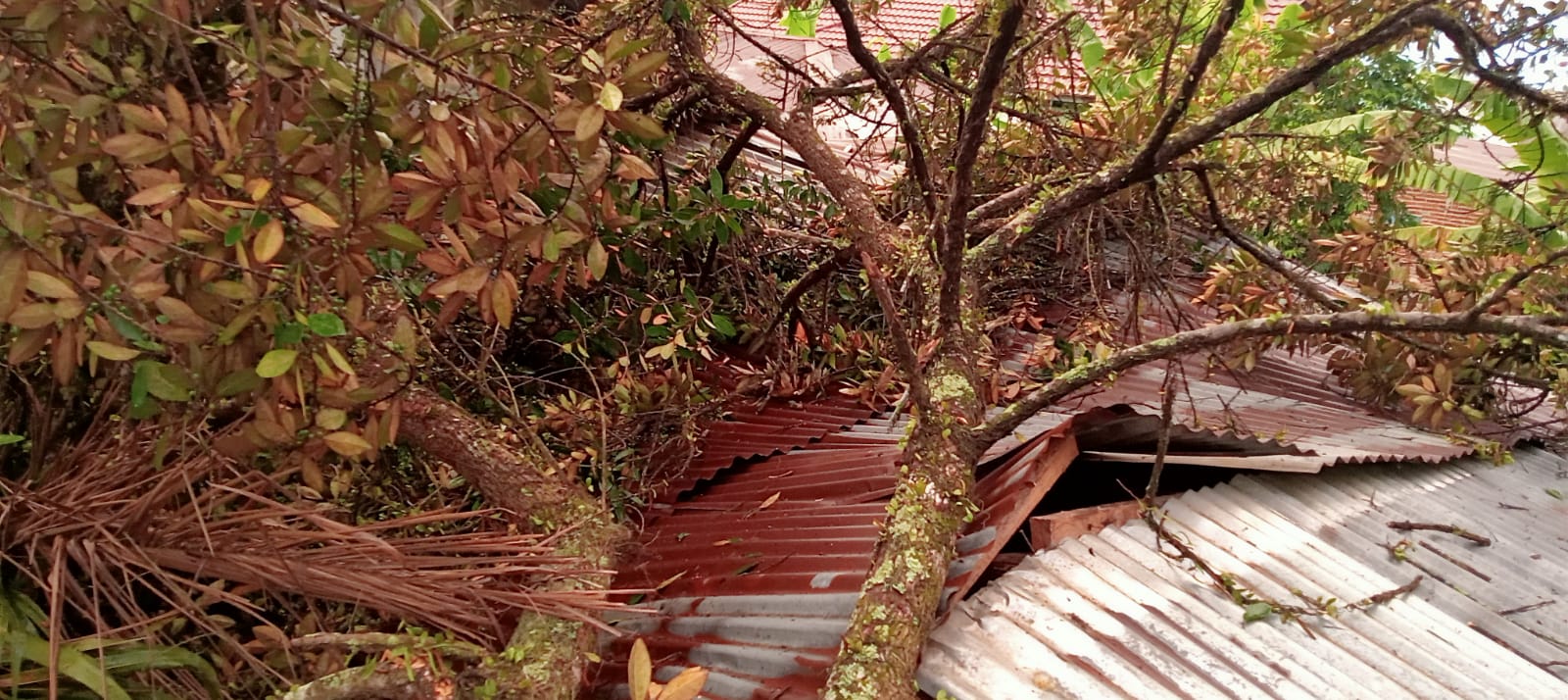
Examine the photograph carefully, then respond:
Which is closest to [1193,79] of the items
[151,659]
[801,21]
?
[151,659]

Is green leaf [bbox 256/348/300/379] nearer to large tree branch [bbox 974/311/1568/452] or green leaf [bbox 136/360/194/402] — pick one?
green leaf [bbox 136/360/194/402]

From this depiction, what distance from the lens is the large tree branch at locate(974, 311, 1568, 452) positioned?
64.7 inches

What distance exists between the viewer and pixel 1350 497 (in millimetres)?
2961

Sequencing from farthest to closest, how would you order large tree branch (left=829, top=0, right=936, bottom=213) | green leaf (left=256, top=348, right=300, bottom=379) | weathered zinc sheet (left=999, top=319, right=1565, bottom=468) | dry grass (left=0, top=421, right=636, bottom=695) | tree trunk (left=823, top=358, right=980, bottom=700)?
1. weathered zinc sheet (left=999, top=319, right=1565, bottom=468)
2. large tree branch (left=829, top=0, right=936, bottom=213)
3. dry grass (left=0, top=421, right=636, bottom=695)
4. tree trunk (left=823, top=358, right=980, bottom=700)
5. green leaf (left=256, top=348, right=300, bottom=379)

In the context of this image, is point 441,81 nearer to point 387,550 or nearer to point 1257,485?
point 387,550

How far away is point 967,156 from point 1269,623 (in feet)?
4.45

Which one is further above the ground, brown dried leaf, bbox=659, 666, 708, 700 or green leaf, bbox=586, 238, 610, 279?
green leaf, bbox=586, 238, 610, 279

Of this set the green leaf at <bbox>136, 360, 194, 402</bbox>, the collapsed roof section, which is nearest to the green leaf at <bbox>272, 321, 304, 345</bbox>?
the green leaf at <bbox>136, 360, 194, 402</bbox>

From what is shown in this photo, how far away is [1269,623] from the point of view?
2.01 m

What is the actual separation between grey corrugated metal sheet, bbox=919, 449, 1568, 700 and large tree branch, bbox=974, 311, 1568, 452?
0.38 meters

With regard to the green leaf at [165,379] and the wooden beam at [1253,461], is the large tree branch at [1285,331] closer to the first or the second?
the wooden beam at [1253,461]

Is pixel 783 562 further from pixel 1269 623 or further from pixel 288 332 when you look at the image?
pixel 288 332

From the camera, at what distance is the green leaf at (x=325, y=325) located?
1.36 metres

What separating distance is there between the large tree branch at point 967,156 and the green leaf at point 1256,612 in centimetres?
101
